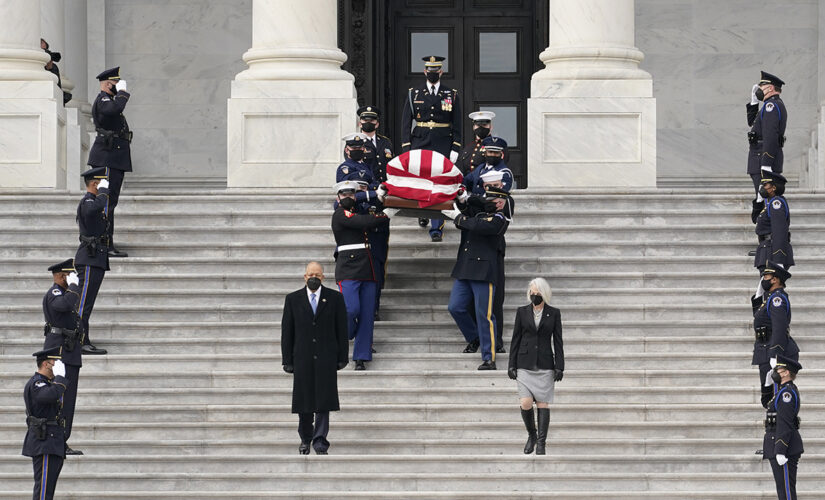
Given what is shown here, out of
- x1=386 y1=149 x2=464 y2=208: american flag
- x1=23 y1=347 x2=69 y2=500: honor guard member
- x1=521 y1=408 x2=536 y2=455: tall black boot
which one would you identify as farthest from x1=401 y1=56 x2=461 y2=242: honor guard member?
x1=23 y1=347 x2=69 y2=500: honor guard member

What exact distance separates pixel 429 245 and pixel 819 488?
599cm

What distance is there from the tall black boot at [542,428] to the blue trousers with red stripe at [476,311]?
173 cm

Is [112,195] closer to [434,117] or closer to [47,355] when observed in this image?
[434,117]

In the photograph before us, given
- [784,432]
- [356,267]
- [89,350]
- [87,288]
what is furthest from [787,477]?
[87,288]

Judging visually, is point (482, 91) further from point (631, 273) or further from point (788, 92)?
point (631, 273)

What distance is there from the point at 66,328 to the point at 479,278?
172 inches

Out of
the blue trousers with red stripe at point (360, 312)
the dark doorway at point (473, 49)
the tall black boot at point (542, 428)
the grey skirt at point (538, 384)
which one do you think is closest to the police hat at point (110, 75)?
the blue trousers with red stripe at point (360, 312)

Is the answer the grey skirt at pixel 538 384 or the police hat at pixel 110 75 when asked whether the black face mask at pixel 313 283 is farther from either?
the police hat at pixel 110 75

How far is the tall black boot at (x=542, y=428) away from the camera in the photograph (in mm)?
17297

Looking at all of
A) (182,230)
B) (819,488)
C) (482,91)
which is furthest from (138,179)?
(819,488)

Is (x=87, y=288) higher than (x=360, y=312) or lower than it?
higher

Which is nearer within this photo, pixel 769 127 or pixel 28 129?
pixel 769 127

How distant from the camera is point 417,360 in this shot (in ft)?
63.5

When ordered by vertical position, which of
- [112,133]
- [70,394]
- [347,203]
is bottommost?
[70,394]
